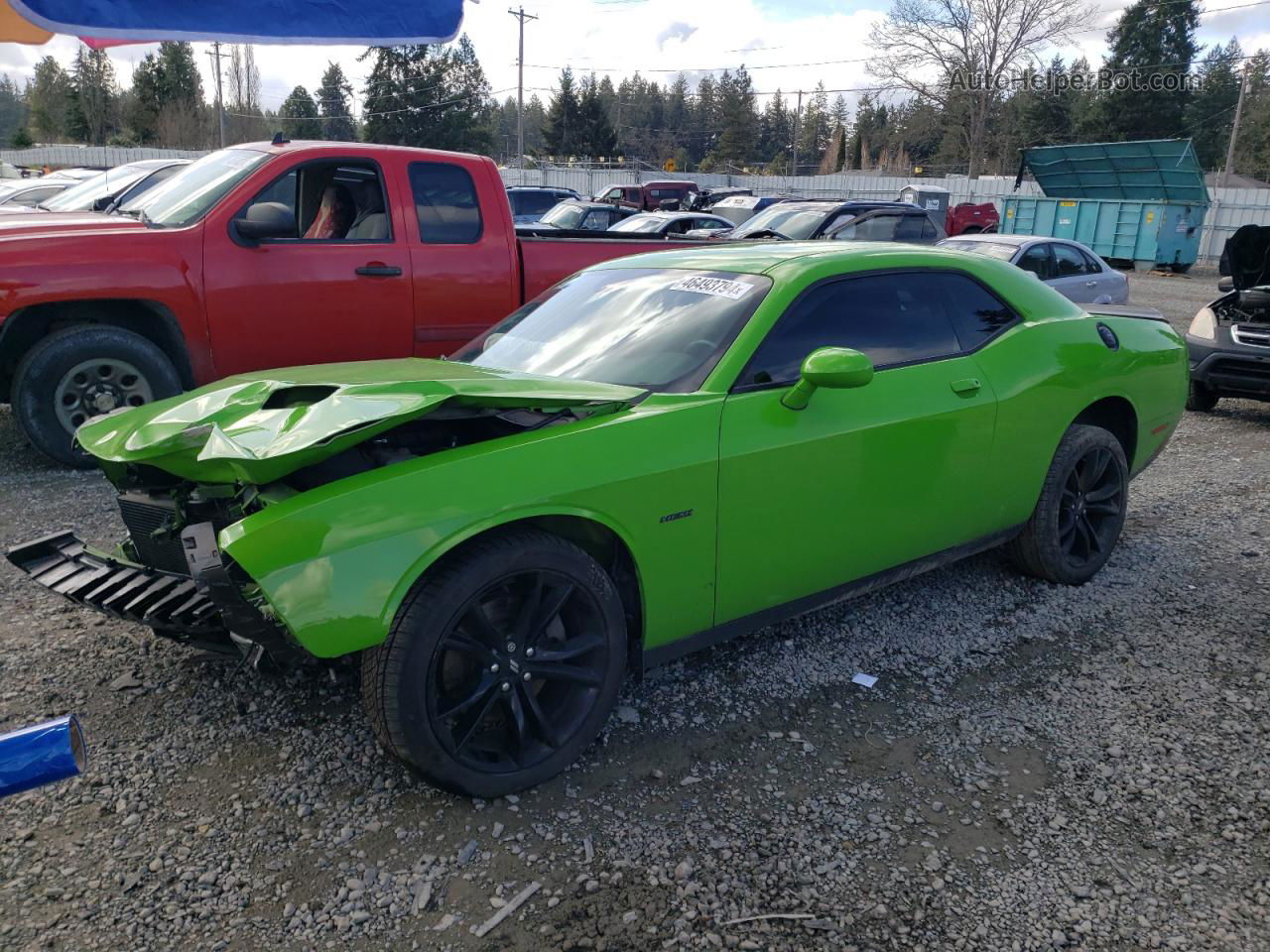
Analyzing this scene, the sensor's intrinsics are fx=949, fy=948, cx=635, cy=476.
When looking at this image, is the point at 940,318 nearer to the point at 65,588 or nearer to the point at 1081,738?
the point at 1081,738

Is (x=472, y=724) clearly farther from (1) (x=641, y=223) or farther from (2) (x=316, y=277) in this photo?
(1) (x=641, y=223)

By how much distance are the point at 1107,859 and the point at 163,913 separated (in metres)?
2.53

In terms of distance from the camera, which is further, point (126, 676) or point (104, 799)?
point (126, 676)

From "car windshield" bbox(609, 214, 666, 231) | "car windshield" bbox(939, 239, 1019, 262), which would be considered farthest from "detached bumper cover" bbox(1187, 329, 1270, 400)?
"car windshield" bbox(609, 214, 666, 231)

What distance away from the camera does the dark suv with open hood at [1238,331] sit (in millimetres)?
8328

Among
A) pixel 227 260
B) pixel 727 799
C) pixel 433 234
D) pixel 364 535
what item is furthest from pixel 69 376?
pixel 727 799

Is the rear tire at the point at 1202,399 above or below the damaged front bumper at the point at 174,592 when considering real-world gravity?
below

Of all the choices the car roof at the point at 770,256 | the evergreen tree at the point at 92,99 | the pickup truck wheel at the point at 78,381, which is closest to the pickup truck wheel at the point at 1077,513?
the car roof at the point at 770,256

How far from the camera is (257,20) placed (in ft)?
7.16

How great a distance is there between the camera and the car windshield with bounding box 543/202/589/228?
63.1 ft

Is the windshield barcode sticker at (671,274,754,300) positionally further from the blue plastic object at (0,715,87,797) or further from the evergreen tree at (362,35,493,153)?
the evergreen tree at (362,35,493,153)

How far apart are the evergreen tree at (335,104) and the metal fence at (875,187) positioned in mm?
41655

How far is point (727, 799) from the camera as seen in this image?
9.52 feet

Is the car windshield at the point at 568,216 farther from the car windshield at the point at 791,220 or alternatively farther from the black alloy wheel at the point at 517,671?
the black alloy wheel at the point at 517,671
